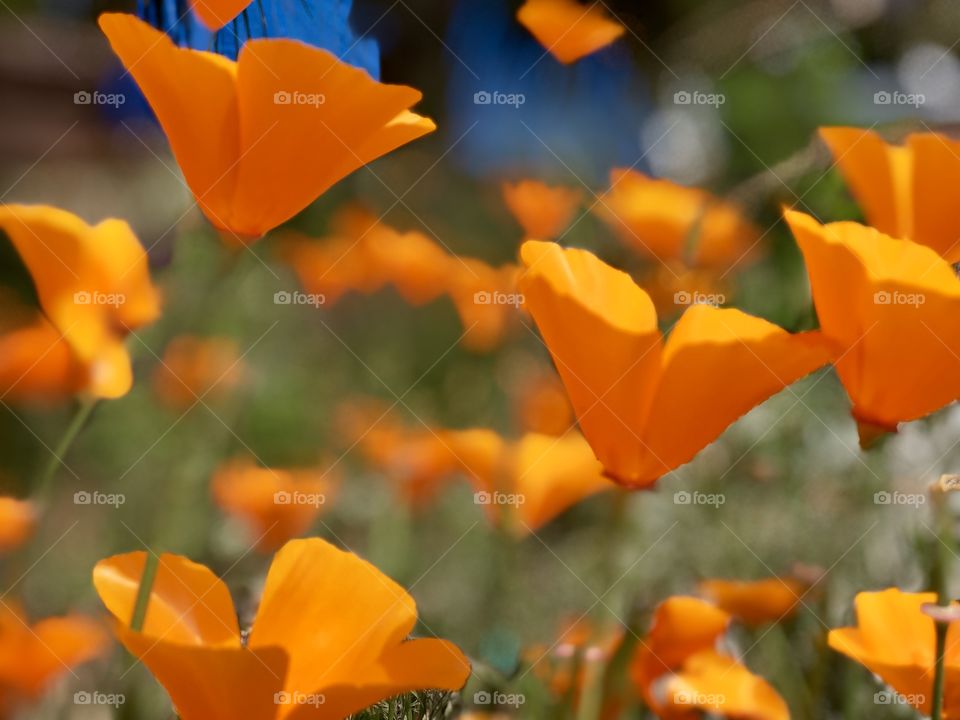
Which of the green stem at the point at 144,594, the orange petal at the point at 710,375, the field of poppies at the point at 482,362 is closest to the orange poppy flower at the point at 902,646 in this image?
the field of poppies at the point at 482,362

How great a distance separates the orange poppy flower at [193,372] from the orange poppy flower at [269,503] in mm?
79

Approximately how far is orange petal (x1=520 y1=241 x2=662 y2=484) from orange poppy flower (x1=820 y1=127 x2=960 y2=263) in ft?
0.56

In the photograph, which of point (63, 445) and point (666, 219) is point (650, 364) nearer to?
point (63, 445)

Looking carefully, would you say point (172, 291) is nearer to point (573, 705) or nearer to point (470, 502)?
point (470, 502)

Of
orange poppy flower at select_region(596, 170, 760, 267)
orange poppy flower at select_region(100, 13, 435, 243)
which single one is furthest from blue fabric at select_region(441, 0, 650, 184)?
orange poppy flower at select_region(100, 13, 435, 243)

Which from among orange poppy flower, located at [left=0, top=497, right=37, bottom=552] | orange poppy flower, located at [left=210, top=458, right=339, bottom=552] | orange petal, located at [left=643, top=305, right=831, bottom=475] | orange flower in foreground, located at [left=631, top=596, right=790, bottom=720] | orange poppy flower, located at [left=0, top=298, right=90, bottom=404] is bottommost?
orange poppy flower, located at [left=210, top=458, right=339, bottom=552]

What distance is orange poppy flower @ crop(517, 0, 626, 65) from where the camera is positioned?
74 centimetres

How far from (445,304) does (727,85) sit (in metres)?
0.61

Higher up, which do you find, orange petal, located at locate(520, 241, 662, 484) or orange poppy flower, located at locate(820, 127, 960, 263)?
orange poppy flower, located at locate(820, 127, 960, 263)

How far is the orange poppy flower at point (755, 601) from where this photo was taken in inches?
22.1

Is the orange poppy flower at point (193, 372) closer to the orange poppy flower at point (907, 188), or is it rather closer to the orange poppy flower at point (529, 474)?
the orange poppy flower at point (529, 474)

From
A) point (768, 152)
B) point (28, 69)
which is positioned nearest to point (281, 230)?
point (28, 69)

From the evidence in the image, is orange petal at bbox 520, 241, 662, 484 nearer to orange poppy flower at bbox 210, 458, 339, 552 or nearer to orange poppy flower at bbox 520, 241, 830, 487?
orange poppy flower at bbox 520, 241, 830, 487

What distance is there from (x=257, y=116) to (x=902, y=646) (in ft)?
1.19
